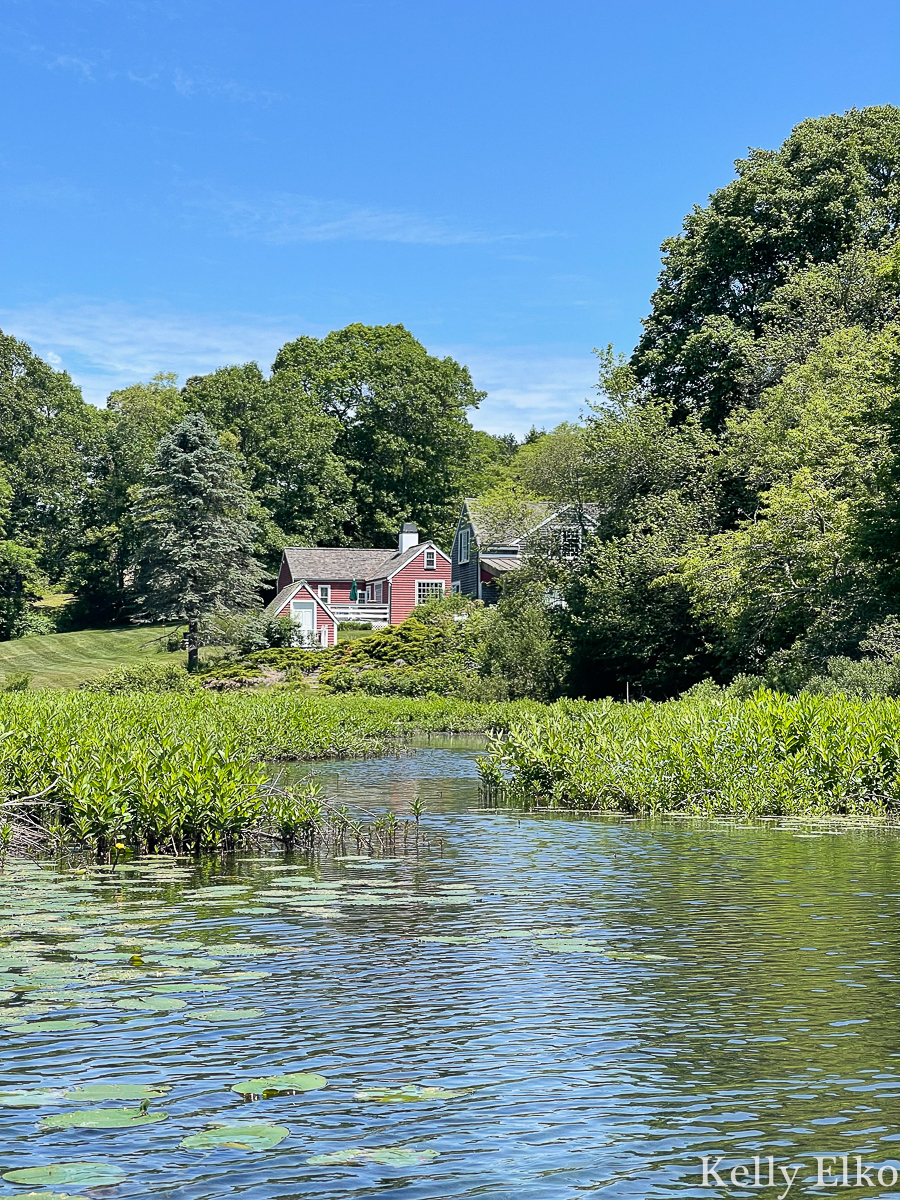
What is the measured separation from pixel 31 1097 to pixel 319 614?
69365mm

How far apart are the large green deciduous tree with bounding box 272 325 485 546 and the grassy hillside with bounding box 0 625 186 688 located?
21737 mm

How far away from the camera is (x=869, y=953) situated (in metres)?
9.96

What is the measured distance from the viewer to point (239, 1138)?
19.2 ft

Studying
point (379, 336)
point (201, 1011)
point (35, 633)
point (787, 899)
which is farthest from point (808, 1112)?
point (379, 336)

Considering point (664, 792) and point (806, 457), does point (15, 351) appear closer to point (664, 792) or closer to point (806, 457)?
point (806, 457)

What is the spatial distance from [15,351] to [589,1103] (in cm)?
10381

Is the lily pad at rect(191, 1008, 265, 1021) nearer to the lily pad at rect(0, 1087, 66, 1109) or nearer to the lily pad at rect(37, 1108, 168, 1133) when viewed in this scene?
the lily pad at rect(0, 1087, 66, 1109)

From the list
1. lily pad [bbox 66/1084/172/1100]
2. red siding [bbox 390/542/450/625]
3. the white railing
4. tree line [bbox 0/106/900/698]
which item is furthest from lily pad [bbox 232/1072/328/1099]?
red siding [bbox 390/542/450/625]

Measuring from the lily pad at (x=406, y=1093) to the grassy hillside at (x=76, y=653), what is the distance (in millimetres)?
53732

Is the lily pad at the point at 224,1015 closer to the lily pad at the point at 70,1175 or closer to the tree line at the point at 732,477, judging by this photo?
the lily pad at the point at 70,1175

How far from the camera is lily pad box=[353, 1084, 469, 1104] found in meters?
6.58

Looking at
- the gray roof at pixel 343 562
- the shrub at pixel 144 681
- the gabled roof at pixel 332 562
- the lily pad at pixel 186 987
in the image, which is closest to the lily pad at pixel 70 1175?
the lily pad at pixel 186 987

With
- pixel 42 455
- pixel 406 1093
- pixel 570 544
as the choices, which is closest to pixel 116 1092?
pixel 406 1093

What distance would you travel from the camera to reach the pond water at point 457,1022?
5828 mm
